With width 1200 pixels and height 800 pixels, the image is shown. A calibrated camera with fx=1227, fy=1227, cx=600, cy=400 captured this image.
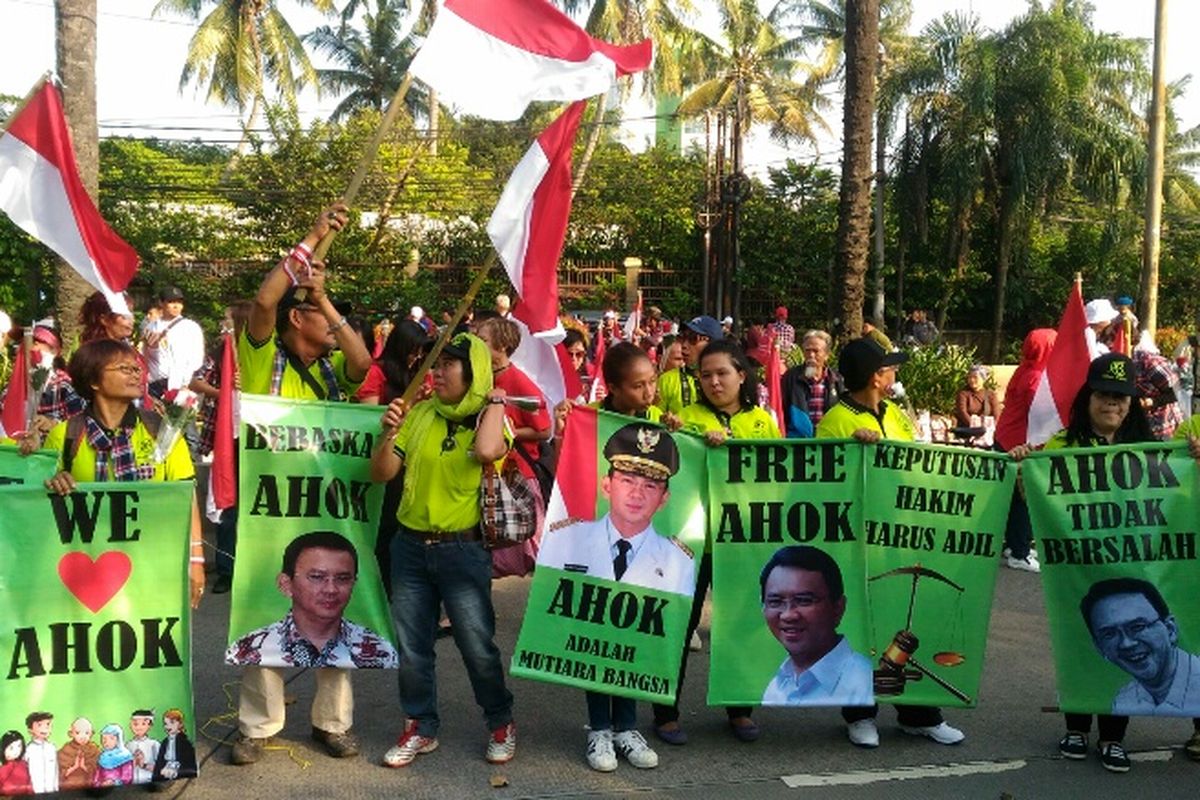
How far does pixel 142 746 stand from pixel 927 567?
3.22 m

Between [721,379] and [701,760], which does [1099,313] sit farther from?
[701,760]

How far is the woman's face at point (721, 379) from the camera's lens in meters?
5.37

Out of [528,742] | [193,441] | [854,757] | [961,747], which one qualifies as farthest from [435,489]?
[193,441]

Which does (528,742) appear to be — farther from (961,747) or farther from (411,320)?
(411,320)

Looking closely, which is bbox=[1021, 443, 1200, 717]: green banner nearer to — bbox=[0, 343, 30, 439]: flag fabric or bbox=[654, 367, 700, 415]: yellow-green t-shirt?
bbox=[654, 367, 700, 415]: yellow-green t-shirt

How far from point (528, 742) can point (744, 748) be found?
36.9 inches

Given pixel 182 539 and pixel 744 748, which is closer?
pixel 182 539

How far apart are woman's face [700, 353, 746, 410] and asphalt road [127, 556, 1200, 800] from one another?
150cm

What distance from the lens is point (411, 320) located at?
6566 millimetres

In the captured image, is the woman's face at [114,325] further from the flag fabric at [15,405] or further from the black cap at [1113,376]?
the black cap at [1113,376]

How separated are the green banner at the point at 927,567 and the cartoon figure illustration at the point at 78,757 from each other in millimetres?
3110

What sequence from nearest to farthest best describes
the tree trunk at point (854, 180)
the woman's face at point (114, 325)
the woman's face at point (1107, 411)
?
the woman's face at point (1107, 411) < the woman's face at point (114, 325) < the tree trunk at point (854, 180)

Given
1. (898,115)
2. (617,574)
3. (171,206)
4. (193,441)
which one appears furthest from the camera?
(171,206)

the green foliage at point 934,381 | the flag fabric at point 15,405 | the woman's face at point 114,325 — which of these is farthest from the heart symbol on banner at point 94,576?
the green foliage at point 934,381
